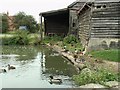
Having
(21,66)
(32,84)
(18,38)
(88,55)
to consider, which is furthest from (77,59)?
(18,38)

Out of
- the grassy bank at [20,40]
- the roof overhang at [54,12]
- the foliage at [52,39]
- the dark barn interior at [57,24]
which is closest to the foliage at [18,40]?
the grassy bank at [20,40]

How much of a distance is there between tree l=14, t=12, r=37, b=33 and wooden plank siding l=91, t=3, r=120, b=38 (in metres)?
39.2

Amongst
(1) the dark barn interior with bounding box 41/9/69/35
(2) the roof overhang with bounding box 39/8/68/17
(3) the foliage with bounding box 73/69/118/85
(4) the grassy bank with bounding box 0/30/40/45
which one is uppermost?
(2) the roof overhang with bounding box 39/8/68/17

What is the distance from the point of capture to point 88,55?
20.1 meters

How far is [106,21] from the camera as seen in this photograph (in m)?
22.3

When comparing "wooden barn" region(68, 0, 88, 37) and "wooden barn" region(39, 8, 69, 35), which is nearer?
"wooden barn" region(68, 0, 88, 37)

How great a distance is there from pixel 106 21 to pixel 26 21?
4169cm

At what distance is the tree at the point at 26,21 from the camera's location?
204ft

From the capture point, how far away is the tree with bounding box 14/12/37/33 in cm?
6212

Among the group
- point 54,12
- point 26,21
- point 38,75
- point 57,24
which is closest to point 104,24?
point 38,75

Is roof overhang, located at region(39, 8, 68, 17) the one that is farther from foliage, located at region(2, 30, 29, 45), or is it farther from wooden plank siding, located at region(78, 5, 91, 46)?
wooden plank siding, located at region(78, 5, 91, 46)

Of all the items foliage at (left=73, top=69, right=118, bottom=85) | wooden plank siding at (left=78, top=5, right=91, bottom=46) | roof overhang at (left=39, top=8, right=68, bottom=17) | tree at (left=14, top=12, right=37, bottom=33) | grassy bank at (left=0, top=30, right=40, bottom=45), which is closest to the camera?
foliage at (left=73, top=69, right=118, bottom=85)

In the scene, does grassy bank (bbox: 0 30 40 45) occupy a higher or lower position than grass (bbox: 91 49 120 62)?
lower

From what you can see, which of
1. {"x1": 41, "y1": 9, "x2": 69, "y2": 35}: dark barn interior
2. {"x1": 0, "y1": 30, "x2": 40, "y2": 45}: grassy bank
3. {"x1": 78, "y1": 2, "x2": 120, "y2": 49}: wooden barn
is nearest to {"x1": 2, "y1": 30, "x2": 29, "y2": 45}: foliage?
{"x1": 0, "y1": 30, "x2": 40, "y2": 45}: grassy bank
